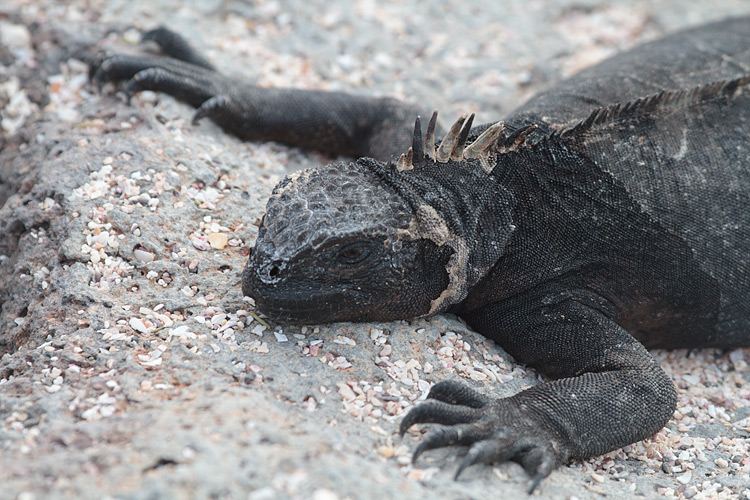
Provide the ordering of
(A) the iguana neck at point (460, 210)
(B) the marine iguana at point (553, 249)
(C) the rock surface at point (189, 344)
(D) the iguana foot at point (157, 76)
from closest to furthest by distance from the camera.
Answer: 1. (C) the rock surface at point (189, 344)
2. (B) the marine iguana at point (553, 249)
3. (A) the iguana neck at point (460, 210)
4. (D) the iguana foot at point (157, 76)

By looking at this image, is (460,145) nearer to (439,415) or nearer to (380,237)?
(380,237)

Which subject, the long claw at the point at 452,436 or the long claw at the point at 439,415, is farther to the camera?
the long claw at the point at 439,415

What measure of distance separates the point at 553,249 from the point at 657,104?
40.2 inches

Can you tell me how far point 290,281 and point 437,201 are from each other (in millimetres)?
809

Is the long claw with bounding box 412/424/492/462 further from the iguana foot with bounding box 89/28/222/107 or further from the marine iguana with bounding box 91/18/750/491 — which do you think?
the iguana foot with bounding box 89/28/222/107

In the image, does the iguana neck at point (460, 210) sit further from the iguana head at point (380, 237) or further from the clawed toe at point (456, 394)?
the clawed toe at point (456, 394)

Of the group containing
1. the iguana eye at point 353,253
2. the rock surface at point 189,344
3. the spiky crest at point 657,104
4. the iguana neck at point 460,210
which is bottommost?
the rock surface at point 189,344

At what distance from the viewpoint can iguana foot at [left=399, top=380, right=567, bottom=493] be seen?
114 inches

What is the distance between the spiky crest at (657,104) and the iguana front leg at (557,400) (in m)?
0.91

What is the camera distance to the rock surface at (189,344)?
8.43ft

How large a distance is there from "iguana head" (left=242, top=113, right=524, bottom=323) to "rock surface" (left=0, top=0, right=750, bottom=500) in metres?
0.20

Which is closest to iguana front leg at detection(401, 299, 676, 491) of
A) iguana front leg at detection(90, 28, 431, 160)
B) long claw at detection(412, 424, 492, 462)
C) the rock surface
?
long claw at detection(412, 424, 492, 462)

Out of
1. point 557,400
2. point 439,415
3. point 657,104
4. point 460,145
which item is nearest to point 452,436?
point 439,415

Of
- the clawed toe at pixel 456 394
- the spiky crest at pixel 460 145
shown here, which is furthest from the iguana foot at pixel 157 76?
the clawed toe at pixel 456 394
